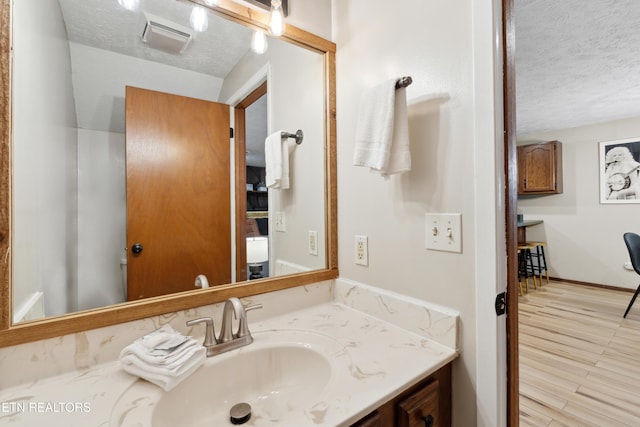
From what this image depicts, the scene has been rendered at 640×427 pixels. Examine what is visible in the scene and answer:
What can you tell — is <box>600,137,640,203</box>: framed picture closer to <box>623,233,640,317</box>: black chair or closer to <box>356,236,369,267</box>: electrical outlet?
<box>623,233,640,317</box>: black chair

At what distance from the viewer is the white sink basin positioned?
2.27 ft

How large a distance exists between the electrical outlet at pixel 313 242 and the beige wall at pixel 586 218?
4.78m

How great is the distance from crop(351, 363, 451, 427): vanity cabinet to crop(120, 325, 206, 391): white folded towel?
43 centimetres

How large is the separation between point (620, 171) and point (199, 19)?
525 cm

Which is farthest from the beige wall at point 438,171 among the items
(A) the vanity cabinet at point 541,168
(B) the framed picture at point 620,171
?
(B) the framed picture at point 620,171

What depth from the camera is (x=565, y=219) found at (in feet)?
14.3

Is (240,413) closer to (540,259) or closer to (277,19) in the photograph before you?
(277,19)

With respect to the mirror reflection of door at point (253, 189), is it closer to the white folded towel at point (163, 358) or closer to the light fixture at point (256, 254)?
the light fixture at point (256, 254)

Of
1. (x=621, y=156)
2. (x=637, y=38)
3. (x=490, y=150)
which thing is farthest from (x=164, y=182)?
(x=621, y=156)

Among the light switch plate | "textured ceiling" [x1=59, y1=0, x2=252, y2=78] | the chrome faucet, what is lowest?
the chrome faucet

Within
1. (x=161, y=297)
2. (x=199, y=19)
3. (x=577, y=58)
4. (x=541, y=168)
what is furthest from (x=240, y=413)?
(x=541, y=168)

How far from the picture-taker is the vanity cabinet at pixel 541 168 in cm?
423

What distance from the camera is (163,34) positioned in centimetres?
94

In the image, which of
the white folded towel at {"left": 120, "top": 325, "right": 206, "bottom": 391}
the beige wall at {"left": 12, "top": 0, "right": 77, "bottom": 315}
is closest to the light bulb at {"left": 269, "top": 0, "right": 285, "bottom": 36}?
the beige wall at {"left": 12, "top": 0, "right": 77, "bottom": 315}
